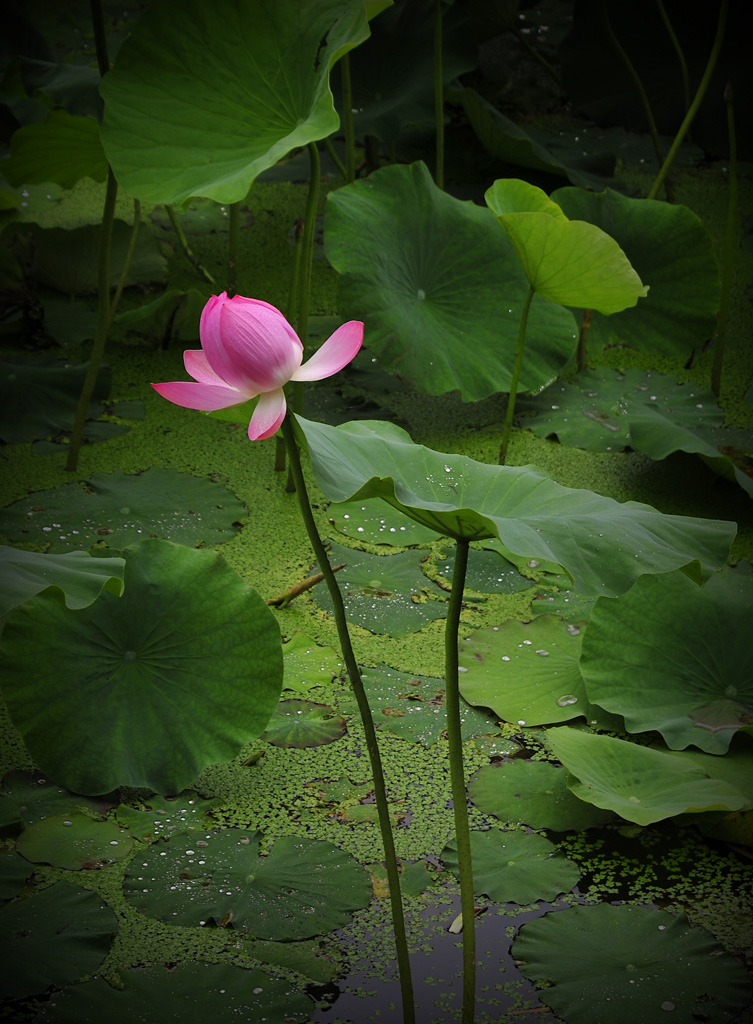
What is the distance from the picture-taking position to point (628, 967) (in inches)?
39.1

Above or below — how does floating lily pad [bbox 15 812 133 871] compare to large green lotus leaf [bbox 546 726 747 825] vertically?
below

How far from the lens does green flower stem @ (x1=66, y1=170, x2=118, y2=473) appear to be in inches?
74.9

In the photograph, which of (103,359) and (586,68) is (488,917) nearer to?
(103,359)

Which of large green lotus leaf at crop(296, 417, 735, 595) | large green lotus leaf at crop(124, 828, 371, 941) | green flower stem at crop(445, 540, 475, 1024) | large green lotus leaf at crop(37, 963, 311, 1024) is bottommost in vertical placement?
large green lotus leaf at crop(124, 828, 371, 941)

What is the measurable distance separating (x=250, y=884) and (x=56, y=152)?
A: 5.43 feet

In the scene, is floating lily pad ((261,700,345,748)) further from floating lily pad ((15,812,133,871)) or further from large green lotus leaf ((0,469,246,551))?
large green lotus leaf ((0,469,246,551))

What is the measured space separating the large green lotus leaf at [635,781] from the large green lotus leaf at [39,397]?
4.63 feet

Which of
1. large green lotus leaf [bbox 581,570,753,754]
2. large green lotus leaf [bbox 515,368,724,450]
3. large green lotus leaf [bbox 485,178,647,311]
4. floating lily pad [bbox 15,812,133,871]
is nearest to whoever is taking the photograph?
A: floating lily pad [bbox 15,812,133,871]

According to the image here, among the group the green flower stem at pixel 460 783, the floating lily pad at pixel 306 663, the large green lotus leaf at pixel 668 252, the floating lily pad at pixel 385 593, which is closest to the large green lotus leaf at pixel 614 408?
the large green lotus leaf at pixel 668 252

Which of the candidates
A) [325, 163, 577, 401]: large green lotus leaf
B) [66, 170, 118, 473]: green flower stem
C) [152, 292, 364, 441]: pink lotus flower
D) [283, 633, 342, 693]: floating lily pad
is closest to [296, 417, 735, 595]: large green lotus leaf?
[152, 292, 364, 441]: pink lotus flower

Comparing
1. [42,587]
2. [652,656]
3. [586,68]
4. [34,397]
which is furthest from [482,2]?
[42,587]

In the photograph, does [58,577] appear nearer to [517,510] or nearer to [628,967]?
[517,510]

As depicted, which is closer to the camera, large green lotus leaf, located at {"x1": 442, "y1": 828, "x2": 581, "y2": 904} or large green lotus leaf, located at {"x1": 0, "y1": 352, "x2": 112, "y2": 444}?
large green lotus leaf, located at {"x1": 442, "y1": 828, "x2": 581, "y2": 904}

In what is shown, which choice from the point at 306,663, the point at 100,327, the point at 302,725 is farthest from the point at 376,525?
the point at 100,327
